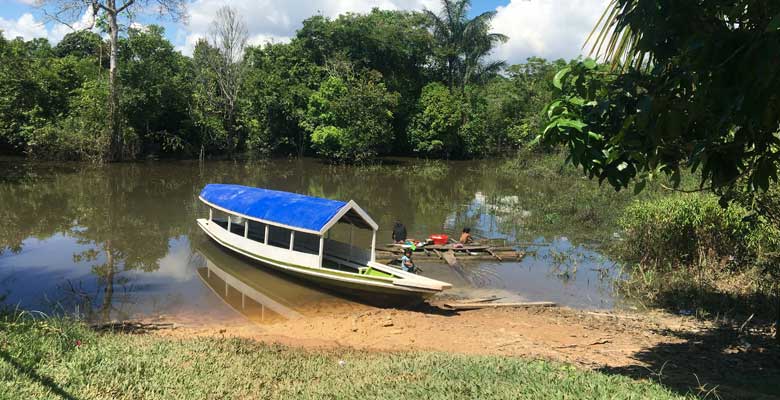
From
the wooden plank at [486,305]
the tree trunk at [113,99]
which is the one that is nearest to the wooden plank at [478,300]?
the wooden plank at [486,305]

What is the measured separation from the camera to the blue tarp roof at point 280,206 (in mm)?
12250

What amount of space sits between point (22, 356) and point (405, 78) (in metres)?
41.5

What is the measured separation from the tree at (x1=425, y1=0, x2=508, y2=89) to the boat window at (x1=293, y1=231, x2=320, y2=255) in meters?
32.4

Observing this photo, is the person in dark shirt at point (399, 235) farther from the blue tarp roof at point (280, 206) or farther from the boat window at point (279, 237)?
the boat window at point (279, 237)

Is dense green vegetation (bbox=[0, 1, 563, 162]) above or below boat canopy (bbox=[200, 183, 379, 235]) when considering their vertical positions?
above

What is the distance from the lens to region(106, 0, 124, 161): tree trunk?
3084cm

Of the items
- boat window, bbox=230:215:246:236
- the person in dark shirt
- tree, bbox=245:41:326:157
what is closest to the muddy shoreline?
the person in dark shirt

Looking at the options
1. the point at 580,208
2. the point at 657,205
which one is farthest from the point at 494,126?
the point at 657,205

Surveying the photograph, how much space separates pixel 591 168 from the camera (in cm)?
512

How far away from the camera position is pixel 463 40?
43781mm

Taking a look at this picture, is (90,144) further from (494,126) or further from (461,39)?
(494,126)

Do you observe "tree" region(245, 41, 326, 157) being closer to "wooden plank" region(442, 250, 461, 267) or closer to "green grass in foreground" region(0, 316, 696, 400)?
"wooden plank" region(442, 250, 461, 267)

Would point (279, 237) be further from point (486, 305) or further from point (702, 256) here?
point (702, 256)

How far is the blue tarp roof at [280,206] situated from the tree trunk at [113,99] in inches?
788
